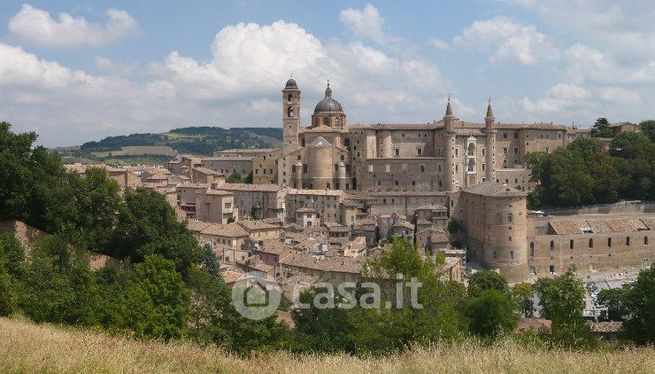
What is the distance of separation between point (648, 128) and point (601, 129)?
498cm

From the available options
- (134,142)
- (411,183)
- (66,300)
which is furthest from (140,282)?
(134,142)

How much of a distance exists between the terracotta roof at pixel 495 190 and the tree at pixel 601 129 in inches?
957

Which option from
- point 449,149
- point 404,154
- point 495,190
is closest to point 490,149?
point 449,149

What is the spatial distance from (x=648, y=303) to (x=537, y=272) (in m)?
22.2

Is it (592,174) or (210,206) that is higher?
(592,174)

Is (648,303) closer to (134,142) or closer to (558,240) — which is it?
(558,240)

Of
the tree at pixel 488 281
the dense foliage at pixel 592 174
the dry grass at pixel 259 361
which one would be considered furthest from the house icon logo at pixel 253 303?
the dense foliage at pixel 592 174

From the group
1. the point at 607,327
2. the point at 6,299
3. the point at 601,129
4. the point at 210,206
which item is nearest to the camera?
the point at 6,299

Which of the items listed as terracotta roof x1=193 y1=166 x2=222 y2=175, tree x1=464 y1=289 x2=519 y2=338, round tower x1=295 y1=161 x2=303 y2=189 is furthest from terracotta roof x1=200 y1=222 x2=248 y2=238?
tree x1=464 y1=289 x2=519 y2=338

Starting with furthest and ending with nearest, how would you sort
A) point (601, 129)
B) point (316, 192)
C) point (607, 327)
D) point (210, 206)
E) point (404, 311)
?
point (601, 129) → point (316, 192) → point (210, 206) → point (607, 327) → point (404, 311)

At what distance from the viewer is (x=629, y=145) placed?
2352 inches

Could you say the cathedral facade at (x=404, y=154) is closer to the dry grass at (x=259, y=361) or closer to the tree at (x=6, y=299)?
the tree at (x=6, y=299)

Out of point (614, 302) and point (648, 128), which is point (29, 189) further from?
point (648, 128)

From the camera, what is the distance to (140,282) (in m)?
17.2
